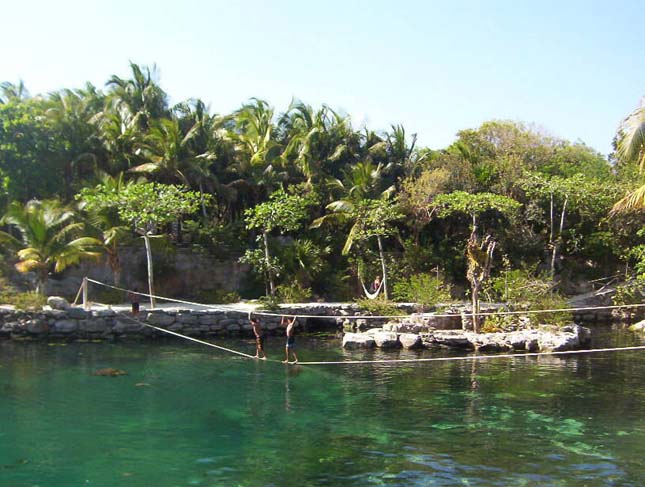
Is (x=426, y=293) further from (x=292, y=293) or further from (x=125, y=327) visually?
(x=125, y=327)

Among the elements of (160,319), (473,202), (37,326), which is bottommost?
(37,326)

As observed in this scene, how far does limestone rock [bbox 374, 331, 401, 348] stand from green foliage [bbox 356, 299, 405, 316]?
2.86m

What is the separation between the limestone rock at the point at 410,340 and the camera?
1805 cm

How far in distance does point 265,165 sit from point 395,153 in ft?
21.5

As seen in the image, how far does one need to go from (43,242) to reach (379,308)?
39.2 feet

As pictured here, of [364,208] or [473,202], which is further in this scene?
[364,208]

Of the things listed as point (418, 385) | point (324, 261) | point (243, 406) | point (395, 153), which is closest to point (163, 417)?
point (243, 406)

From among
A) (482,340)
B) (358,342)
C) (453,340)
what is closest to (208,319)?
(358,342)

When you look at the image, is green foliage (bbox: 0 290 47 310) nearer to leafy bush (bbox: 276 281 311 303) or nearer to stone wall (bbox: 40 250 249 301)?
stone wall (bbox: 40 250 249 301)

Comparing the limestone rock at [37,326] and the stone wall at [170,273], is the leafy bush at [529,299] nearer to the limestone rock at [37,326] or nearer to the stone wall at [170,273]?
the stone wall at [170,273]

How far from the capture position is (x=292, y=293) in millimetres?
23719

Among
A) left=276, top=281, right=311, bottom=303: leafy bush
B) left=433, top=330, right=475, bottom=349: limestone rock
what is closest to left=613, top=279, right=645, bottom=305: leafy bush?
left=433, top=330, right=475, bottom=349: limestone rock

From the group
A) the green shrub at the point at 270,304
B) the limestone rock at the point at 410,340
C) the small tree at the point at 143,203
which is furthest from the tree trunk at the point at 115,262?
the limestone rock at the point at 410,340

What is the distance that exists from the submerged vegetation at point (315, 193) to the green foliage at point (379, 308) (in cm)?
92
